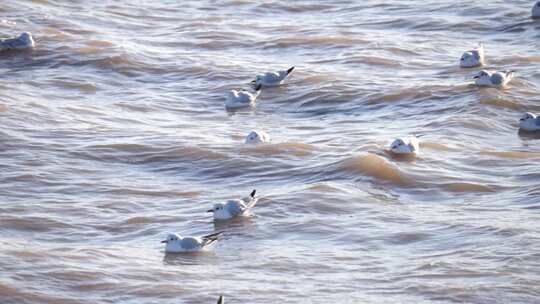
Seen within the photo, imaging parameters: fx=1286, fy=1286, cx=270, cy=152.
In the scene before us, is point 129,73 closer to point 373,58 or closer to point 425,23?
point 373,58

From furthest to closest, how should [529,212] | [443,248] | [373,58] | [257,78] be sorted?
[373,58]
[257,78]
[529,212]
[443,248]

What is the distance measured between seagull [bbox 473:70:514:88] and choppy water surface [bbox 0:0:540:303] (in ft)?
0.50

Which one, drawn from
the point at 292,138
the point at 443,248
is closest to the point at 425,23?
the point at 292,138

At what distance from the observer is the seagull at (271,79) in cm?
1848

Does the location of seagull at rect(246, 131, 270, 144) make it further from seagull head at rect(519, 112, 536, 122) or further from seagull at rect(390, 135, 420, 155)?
seagull head at rect(519, 112, 536, 122)

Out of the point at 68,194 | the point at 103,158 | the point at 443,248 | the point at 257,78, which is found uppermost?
the point at 257,78

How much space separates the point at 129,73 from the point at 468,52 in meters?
5.17

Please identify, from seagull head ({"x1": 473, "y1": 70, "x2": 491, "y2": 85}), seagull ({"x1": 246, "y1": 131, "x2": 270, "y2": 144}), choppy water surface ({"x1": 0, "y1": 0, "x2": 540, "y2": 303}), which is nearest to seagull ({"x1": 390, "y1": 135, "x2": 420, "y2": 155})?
choppy water surface ({"x1": 0, "y1": 0, "x2": 540, "y2": 303})

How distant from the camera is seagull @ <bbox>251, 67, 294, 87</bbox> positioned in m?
18.5

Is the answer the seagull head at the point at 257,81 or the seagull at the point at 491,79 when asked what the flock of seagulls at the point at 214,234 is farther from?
the seagull at the point at 491,79

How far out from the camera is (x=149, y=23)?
76.5ft

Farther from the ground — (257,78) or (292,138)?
(257,78)

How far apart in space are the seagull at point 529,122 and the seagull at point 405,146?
181 cm

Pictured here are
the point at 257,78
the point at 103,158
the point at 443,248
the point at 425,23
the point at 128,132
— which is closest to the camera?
the point at 443,248
